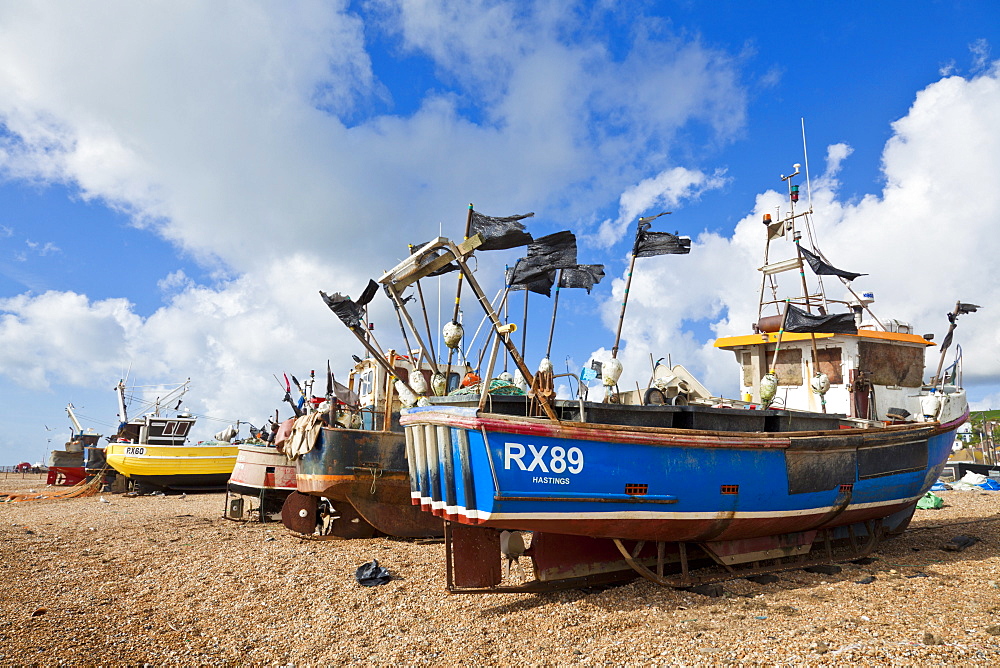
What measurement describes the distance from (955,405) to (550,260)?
44.2 ft

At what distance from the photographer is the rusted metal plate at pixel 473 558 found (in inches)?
262

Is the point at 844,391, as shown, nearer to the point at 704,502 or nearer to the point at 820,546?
the point at 820,546

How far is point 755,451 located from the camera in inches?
273

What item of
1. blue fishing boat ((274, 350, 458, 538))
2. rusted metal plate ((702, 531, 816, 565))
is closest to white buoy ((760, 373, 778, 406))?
rusted metal plate ((702, 531, 816, 565))

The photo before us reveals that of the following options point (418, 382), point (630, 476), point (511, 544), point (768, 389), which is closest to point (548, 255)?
point (418, 382)

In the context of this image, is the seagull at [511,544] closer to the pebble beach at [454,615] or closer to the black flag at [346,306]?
the pebble beach at [454,615]

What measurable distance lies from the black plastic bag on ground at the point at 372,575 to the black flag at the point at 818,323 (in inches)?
289

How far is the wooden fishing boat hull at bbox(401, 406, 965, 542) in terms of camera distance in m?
5.90

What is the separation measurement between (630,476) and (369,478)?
6.01 m

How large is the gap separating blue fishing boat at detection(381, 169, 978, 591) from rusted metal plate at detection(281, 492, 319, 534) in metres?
5.14

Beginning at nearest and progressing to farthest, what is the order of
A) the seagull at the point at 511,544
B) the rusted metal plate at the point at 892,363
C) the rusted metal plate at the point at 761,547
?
the seagull at the point at 511,544 → the rusted metal plate at the point at 761,547 → the rusted metal plate at the point at 892,363

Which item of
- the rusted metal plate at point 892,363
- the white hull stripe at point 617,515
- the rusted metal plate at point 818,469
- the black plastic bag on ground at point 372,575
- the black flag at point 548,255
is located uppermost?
the black flag at point 548,255

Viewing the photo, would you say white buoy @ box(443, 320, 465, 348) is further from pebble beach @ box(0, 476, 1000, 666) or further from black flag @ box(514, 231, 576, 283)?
pebble beach @ box(0, 476, 1000, 666)

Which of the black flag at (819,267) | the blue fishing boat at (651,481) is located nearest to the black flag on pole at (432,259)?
the blue fishing boat at (651,481)
